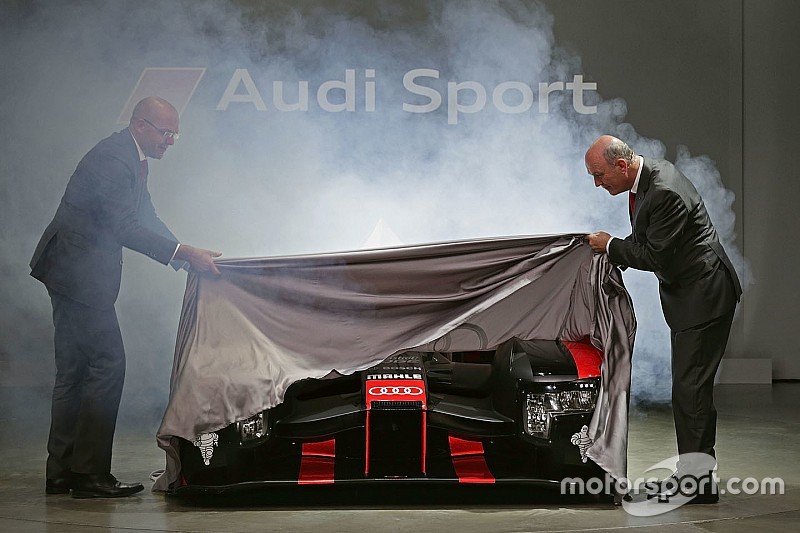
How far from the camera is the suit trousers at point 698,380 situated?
3756mm

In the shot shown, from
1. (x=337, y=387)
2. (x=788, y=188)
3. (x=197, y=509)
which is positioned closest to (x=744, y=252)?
(x=788, y=188)

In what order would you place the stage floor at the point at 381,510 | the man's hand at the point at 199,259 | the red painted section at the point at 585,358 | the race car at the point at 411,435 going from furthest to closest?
the man's hand at the point at 199,259
the red painted section at the point at 585,358
the race car at the point at 411,435
the stage floor at the point at 381,510

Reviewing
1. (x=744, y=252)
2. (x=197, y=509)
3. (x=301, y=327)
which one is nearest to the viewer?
(x=197, y=509)

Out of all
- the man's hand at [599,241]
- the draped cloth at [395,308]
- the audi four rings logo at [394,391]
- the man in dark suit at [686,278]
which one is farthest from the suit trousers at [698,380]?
the audi four rings logo at [394,391]

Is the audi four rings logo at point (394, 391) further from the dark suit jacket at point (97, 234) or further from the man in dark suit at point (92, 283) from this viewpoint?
the dark suit jacket at point (97, 234)

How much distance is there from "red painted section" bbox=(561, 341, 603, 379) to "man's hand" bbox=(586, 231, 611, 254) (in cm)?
37

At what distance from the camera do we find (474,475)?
363cm

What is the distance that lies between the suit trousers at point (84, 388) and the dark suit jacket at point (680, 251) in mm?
2009

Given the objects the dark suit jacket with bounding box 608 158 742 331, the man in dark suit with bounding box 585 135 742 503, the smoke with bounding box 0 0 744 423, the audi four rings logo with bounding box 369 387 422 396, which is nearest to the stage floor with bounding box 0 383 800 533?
the man in dark suit with bounding box 585 135 742 503

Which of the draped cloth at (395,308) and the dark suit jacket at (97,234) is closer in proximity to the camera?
the draped cloth at (395,308)

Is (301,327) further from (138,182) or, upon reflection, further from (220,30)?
(220,30)

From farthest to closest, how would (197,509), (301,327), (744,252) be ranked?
1. (744,252)
2. (301,327)
3. (197,509)

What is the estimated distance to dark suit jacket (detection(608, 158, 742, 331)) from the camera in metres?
3.72

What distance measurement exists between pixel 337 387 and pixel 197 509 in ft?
2.41
